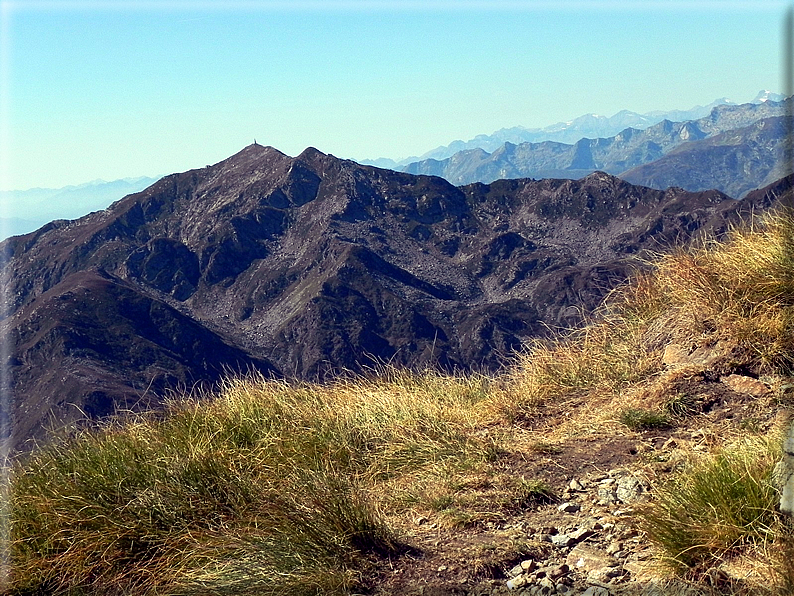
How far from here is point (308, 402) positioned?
20.3ft

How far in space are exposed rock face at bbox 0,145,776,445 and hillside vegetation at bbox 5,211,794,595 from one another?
7766 centimetres

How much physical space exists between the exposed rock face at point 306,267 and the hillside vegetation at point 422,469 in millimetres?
77661

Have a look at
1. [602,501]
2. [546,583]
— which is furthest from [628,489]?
[546,583]

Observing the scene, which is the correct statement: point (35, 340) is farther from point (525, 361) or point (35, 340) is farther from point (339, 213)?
point (525, 361)

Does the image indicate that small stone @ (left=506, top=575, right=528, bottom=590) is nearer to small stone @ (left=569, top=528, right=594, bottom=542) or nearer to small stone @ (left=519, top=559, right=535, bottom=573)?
small stone @ (left=519, top=559, right=535, bottom=573)

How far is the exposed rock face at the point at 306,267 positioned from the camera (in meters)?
98.1

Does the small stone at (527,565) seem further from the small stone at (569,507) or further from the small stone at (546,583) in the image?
the small stone at (569,507)

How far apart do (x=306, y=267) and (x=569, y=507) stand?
12949cm

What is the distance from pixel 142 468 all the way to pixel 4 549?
809 mm

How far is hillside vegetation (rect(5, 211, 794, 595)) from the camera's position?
3.41 metres

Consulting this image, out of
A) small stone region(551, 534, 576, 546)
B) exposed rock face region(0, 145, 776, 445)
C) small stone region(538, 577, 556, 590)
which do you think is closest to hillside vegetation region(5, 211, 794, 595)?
small stone region(551, 534, 576, 546)

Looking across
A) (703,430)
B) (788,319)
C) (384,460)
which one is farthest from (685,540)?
(788,319)

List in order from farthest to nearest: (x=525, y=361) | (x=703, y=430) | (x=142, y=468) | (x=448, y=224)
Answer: (x=448, y=224) → (x=525, y=361) → (x=703, y=430) → (x=142, y=468)

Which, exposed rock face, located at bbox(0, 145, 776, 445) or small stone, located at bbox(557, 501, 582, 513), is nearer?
small stone, located at bbox(557, 501, 582, 513)
